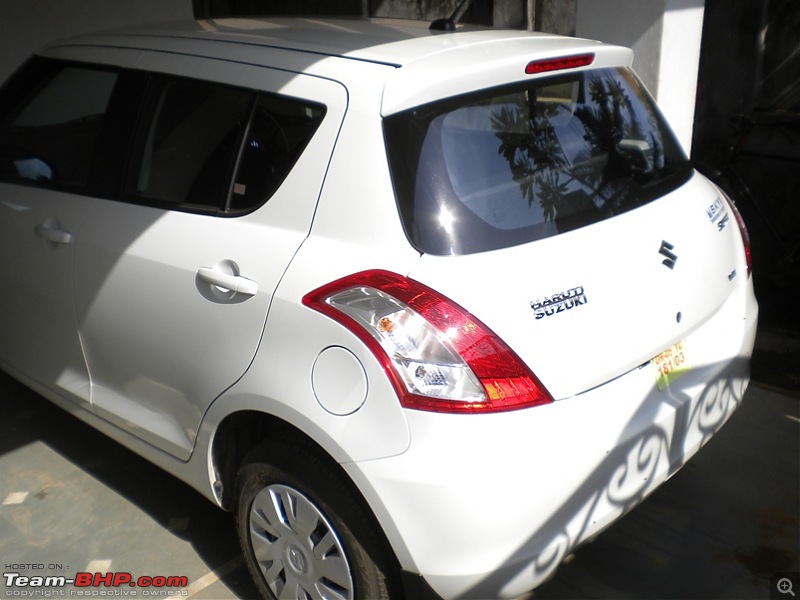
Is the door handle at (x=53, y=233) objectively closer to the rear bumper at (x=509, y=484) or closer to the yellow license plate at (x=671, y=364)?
the rear bumper at (x=509, y=484)

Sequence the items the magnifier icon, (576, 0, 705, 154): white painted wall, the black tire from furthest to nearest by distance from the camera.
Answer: (576, 0, 705, 154): white painted wall, the magnifier icon, the black tire

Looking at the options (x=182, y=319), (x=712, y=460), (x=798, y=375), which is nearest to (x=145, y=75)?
(x=182, y=319)

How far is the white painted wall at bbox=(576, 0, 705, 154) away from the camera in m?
5.39

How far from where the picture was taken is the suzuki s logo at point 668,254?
2769 millimetres

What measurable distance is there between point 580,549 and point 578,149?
1423mm

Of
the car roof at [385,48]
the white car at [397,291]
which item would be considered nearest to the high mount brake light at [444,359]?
the white car at [397,291]

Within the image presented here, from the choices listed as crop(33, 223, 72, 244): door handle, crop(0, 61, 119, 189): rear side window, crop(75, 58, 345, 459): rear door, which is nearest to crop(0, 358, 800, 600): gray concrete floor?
crop(75, 58, 345, 459): rear door

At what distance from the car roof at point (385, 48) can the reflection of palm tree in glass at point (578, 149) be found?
0.40ft

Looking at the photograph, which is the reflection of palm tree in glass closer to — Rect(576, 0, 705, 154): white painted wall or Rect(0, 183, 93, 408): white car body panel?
Rect(0, 183, 93, 408): white car body panel

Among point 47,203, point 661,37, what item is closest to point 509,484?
point 47,203

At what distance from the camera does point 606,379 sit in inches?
98.1

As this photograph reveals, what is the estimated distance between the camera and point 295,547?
2.73 m

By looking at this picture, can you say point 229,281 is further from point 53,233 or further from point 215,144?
point 53,233

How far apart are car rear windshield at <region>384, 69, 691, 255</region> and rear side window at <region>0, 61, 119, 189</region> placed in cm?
146
